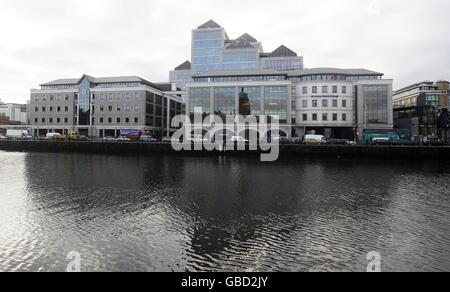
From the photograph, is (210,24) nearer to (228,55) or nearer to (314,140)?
(228,55)

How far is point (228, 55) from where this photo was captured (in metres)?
116

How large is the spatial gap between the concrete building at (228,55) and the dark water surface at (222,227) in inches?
3892

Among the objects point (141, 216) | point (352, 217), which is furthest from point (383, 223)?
point (141, 216)

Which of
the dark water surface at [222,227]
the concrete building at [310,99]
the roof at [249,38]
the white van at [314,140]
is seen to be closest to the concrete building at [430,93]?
the concrete building at [310,99]

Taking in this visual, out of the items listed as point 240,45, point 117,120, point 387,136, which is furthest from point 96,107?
point 387,136

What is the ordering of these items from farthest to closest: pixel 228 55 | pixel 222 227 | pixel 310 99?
pixel 228 55 < pixel 310 99 < pixel 222 227

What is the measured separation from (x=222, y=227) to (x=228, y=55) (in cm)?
11294

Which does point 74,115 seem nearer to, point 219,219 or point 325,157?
point 325,157

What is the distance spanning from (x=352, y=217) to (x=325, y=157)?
3843 centimetres

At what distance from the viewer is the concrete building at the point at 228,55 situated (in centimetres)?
11488

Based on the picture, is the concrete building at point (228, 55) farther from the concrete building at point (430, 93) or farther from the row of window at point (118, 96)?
the concrete building at point (430, 93)
